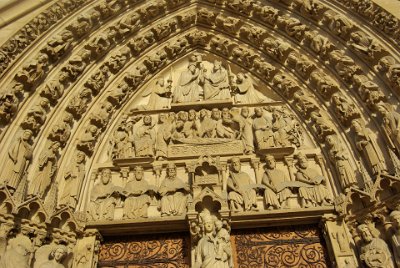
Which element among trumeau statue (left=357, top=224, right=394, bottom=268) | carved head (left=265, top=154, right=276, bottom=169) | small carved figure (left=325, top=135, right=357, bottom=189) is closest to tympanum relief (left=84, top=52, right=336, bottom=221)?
carved head (left=265, top=154, right=276, bottom=169)

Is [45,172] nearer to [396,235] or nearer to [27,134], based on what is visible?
[27,134]

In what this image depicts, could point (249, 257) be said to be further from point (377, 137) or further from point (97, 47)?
point (97, 47)

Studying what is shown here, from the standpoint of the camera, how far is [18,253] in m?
4.57

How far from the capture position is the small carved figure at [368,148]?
17.5 ft

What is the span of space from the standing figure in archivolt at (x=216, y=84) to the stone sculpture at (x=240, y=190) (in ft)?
4.98

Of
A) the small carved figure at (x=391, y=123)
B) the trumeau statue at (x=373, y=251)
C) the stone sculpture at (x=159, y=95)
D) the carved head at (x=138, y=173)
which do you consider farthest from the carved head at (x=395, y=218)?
the stone sculpture at (x=159, y=95)

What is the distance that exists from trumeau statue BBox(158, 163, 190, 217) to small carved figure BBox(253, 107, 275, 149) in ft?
4.40

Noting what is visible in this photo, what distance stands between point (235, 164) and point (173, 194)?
1.02 meters

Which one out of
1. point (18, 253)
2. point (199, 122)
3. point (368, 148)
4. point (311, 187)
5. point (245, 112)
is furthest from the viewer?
point (245, 112)

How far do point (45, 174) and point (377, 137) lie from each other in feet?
14.8

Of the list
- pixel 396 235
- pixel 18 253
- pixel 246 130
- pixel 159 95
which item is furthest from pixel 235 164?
pixel 18 253

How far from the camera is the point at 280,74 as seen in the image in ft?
Answer: 23.5

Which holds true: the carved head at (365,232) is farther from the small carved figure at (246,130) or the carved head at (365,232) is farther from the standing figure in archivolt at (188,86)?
the standing figure in archivolt at (188,86)

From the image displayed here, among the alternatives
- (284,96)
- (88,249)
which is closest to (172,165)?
(88,249)
